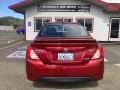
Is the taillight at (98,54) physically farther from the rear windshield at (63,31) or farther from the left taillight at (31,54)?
the left taillight at (31,54)

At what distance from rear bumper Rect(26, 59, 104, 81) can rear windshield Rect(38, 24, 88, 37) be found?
135 cm

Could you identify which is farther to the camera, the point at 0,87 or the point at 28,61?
the point at 0,87

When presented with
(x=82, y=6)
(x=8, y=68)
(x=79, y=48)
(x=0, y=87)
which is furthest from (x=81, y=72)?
(x=82, y=6)

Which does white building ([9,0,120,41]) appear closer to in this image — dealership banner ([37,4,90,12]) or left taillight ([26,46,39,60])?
dealership banner ([37,4,90,12])

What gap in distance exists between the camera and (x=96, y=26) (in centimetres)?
2138

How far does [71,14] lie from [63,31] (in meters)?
14.5

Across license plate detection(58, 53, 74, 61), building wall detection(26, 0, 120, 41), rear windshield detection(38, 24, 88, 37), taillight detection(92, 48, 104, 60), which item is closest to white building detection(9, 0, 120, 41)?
building wall detection(26, 0, 120, 41)

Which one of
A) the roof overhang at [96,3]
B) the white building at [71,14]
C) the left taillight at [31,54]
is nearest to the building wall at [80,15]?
the white building at [71,14]

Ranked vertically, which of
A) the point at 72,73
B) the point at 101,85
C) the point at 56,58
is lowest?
the point at 101,85

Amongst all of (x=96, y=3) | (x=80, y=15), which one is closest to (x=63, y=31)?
(x=96, y=3)

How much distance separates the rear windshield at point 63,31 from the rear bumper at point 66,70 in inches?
53.2

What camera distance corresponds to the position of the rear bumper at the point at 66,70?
17.8 feet

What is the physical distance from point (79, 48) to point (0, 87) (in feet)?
7.49

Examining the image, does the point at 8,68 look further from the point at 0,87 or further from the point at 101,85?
the point at 101,85
